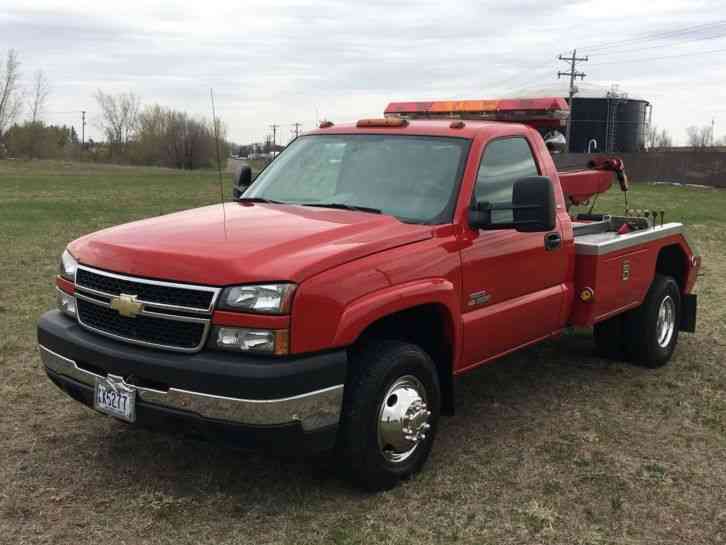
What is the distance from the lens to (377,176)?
4773 mm

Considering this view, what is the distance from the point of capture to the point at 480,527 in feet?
12.5

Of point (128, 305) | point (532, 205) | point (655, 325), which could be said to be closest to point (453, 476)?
point (532, 205)

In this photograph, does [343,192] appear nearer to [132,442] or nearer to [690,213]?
[132,442]

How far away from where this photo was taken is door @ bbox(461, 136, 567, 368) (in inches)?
178

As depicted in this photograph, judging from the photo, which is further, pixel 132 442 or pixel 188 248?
pixel 132 442

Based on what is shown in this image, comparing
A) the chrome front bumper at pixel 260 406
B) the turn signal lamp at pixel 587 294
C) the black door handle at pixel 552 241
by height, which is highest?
the black door handle at pixel 552 241

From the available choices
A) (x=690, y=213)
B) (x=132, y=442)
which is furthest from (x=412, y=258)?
(x=690, y=213)

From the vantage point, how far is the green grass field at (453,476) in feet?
12.3

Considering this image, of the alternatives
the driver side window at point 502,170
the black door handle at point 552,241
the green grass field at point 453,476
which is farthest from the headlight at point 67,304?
the black door handle at point 552,241

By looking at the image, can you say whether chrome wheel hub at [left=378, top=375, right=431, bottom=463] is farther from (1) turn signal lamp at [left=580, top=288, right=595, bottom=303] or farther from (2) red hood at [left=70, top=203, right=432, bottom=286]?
(1) turn signal lamp at [left=580, top=288, right=595, bottom=303]

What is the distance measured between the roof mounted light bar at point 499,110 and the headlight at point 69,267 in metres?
3.51

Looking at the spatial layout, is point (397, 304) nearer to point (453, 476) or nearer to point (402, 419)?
point (402, 419)

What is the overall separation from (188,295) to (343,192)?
148cm

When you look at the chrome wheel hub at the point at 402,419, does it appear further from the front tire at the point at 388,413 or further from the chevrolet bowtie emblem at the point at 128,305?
the chevrolet bowtie emblem at the point at 128,305
